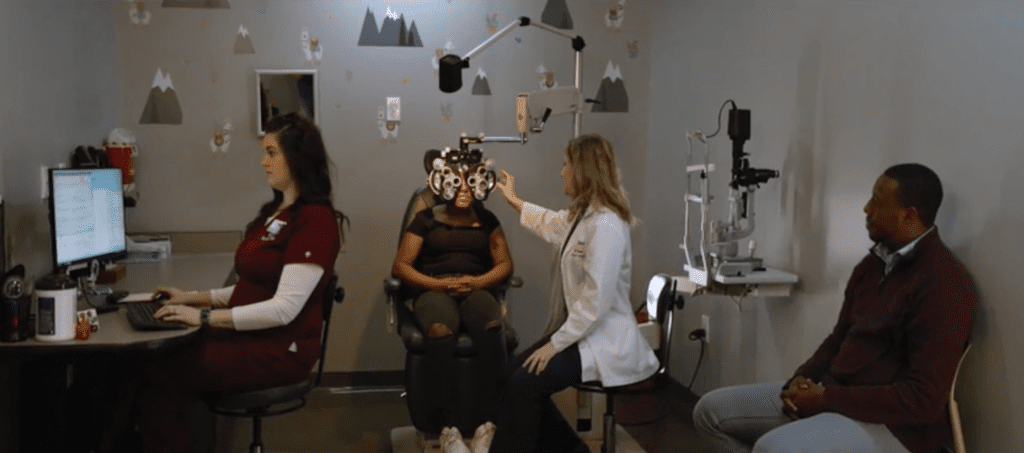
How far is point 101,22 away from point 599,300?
2617mm

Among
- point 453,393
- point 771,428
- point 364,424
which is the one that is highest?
point 771,428

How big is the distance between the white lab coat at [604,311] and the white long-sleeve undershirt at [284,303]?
83cm

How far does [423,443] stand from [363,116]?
1.73 metres

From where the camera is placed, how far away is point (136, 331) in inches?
93.0

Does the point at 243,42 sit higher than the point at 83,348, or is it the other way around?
the point at 243,42

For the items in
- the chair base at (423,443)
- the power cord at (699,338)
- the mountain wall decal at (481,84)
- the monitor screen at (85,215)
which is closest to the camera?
the monitor screen at (85,215)

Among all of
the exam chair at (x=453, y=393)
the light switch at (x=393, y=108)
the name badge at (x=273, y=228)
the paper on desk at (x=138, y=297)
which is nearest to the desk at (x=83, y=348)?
the paper on desk at (x=138, y=297)

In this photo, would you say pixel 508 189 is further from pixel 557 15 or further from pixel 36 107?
pixel 36 107

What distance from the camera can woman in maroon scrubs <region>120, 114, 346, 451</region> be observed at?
250 centimetres

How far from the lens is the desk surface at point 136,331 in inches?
86.4

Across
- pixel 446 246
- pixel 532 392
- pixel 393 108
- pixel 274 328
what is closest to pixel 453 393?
pixel 532 392

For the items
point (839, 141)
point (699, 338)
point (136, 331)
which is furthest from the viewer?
point (699, 338)

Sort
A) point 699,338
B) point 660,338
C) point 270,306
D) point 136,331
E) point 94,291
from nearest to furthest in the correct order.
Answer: point 136,331
point 270,306
point 94,291
point 660,338
point 699,338

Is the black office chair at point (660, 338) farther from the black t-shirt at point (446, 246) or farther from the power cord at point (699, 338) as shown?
the power cord at point (699, 338)
